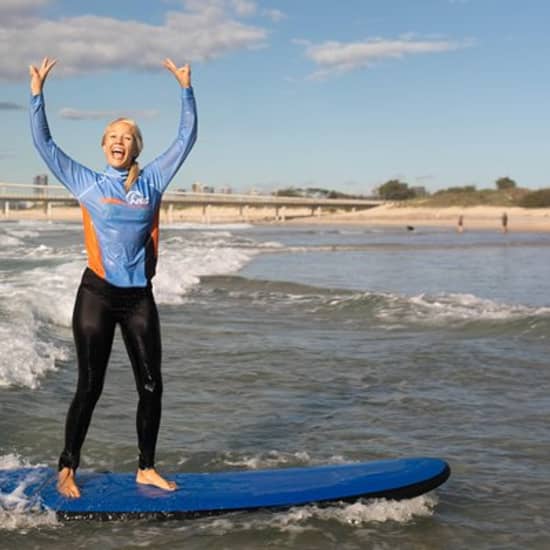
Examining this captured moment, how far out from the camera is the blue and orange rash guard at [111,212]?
12.1 feet

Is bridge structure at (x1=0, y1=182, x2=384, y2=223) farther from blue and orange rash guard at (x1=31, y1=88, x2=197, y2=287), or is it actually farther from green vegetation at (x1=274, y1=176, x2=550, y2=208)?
blue and orange rash guard at (x1=31, y1=88, x2=197, y2=287)

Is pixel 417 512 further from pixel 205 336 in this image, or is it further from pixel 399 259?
pixel 399 259

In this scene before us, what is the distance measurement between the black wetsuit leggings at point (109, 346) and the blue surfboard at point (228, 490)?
0.57 ft

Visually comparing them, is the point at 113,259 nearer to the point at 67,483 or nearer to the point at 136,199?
the point at 136,199

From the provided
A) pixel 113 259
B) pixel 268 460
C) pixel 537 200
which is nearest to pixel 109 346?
pixel 113 259

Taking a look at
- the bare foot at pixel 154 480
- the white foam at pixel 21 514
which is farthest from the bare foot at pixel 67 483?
the bare foot at pixel 154 480

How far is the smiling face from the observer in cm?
371

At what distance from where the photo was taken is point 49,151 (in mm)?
3693

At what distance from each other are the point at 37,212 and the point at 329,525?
142 m

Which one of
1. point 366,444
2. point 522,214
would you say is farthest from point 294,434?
point 522,214

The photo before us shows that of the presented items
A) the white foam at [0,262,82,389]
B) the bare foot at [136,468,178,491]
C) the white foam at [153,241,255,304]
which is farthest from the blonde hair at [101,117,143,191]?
the white foam at [153,241,255,304]

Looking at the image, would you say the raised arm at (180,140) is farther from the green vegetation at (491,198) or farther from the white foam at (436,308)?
the green vegetation at (491,198)

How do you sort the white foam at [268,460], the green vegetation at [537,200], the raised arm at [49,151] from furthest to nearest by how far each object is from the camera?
the green vegetation at [537,200] < the white foam at [268,460] < the raised arm at [49,151]

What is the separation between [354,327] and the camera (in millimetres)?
10734
